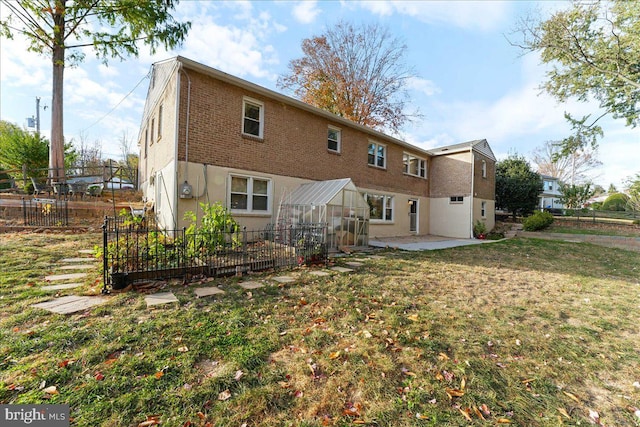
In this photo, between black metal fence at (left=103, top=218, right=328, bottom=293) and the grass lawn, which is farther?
black metal fence at (left=103, top=218, right=328, bottom=293)

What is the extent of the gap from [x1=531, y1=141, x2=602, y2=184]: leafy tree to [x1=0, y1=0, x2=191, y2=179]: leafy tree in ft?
149

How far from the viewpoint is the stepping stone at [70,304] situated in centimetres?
364

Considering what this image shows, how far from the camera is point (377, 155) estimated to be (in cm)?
1491

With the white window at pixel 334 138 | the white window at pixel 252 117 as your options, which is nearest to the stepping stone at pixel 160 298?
the white window at pixel 252 117

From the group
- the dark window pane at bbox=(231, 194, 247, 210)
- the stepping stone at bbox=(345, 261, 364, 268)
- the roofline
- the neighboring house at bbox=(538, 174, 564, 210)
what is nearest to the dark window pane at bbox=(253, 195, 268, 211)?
the dark window pane at bbox=(231, 194, 247, 210)

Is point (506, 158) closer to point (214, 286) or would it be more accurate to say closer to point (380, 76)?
point (380, 76)

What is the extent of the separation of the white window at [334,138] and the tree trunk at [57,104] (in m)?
12.6

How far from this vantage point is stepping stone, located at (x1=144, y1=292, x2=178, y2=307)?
159 inches

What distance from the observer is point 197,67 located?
8.15 metres

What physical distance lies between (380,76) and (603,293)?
67.0 ft

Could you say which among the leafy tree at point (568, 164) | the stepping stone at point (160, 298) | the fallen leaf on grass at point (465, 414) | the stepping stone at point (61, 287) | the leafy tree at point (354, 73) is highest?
the leafy tree at point (354, 73)

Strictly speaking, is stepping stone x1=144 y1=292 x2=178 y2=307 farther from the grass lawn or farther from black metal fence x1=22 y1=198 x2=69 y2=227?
black metal fence x1=22 y1=198 x2=69 y2=227

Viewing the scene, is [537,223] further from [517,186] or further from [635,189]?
[635,189]

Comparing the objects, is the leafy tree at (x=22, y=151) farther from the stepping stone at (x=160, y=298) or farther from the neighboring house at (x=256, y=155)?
the stepping stone at (x=160, y=298)
